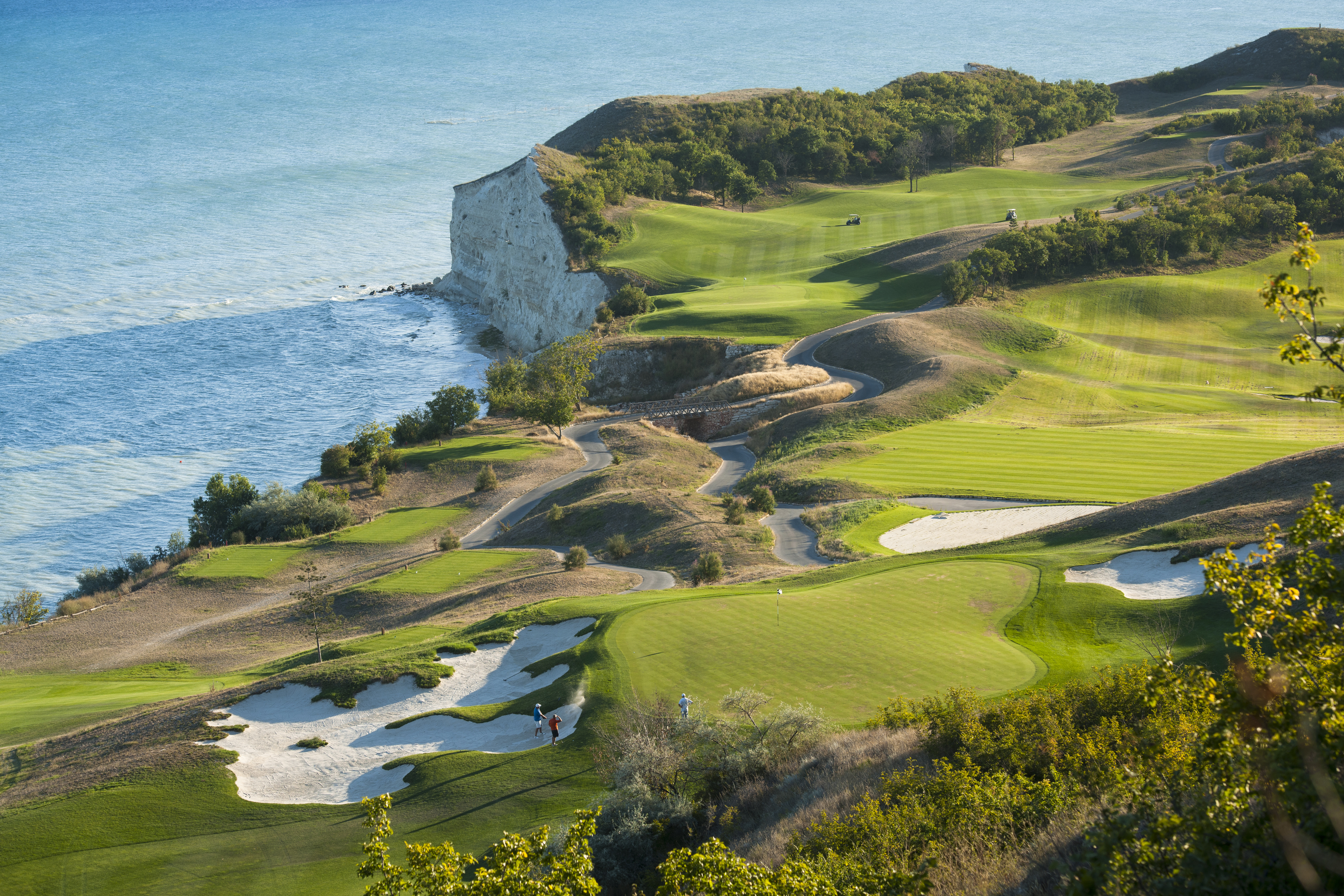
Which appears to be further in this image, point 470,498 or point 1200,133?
point 1200,133

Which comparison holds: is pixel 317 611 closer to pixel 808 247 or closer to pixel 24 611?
pixel 24 611

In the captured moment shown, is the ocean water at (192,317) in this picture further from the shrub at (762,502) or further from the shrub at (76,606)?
the shrub at (762,502)

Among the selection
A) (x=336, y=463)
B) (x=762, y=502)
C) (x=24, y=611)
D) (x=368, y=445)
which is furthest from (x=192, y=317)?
(x=762, y=502)

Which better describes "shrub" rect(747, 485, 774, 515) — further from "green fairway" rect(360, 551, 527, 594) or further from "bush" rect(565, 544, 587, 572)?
"green fairway" rect(360, 551, 527, 594)

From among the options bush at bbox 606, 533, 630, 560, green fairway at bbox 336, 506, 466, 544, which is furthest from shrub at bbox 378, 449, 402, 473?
bush at bbox 606, 533, 630, 560

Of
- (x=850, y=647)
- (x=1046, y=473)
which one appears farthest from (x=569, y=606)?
(x=1046, y=473)

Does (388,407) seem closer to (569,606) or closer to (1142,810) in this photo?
(569,606)
